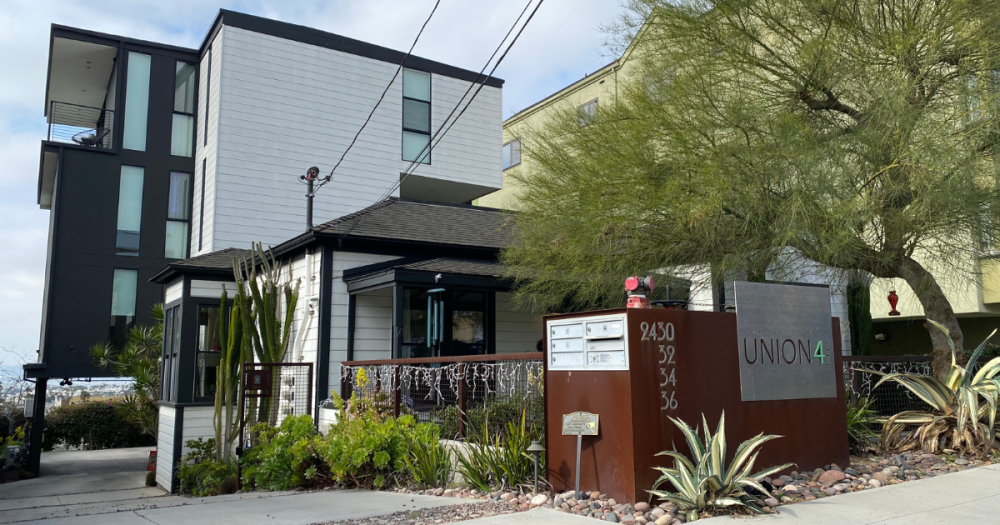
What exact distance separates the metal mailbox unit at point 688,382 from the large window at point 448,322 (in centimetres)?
580

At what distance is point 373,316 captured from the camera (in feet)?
42.5

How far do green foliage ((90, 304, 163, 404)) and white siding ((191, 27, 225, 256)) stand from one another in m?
2.29

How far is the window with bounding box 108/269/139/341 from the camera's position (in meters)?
19.8

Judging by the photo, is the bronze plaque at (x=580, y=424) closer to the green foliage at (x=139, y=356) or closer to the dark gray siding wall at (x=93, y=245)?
the green foliage at (x=139, y=356)

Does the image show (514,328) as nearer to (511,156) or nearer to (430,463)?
(430,463)

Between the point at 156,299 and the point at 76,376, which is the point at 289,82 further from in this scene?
the point at 76,376

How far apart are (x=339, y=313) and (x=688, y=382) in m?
7.50

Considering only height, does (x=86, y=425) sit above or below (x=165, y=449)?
below

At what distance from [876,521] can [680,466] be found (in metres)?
1.42

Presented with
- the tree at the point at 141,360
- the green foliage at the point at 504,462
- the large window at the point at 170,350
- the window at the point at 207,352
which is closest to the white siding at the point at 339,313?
the window at the point at 207,352

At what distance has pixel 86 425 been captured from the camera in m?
20.9

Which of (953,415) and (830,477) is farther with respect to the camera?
(953,415)

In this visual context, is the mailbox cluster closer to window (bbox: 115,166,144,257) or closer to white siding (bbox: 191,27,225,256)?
white siding (bbox: 191,27,225,256)

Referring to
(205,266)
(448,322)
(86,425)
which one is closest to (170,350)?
(205,266)
